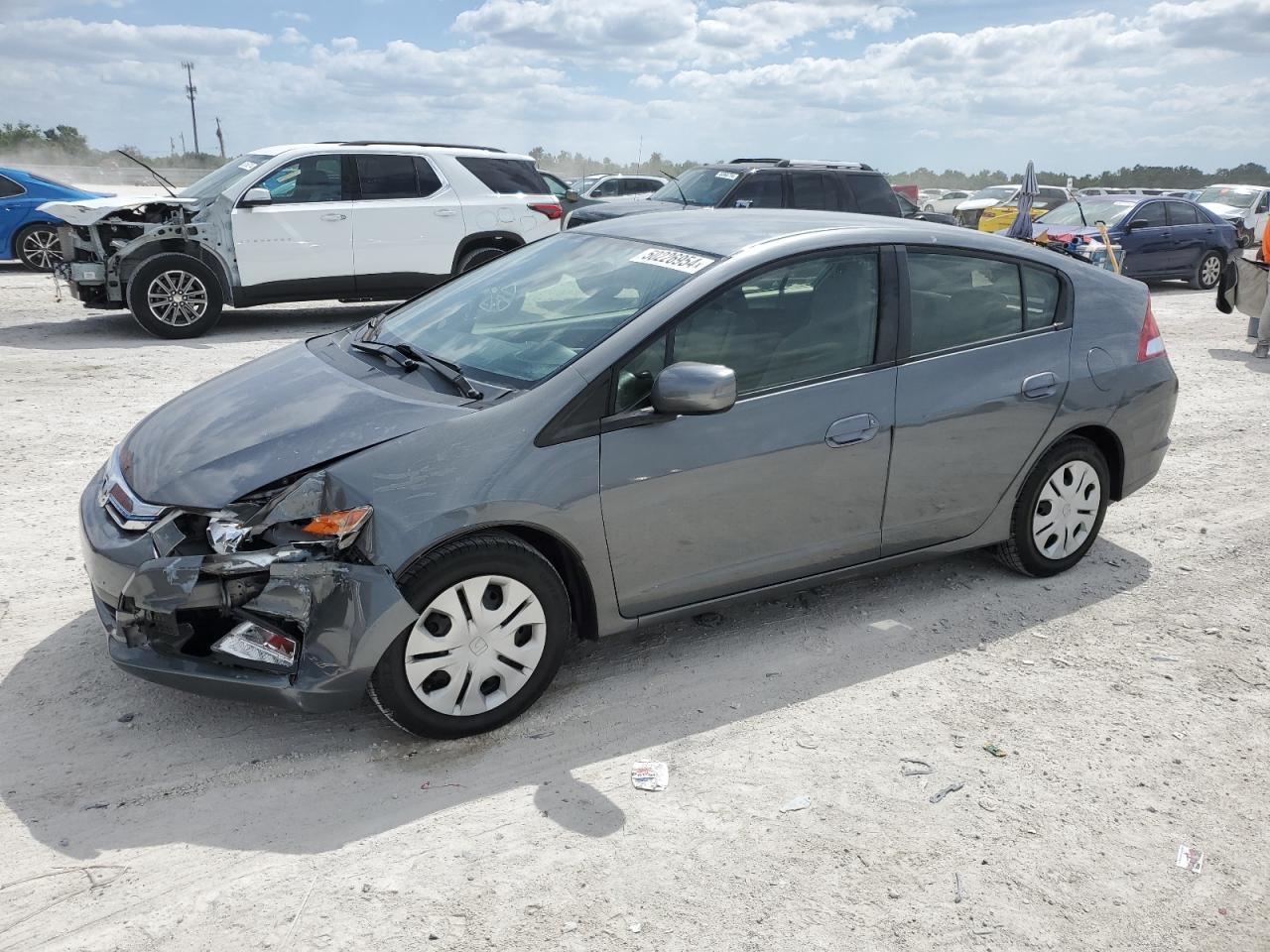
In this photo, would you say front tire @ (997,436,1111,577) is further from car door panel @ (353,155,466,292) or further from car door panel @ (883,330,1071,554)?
car door panel @ (353,155,466,292)

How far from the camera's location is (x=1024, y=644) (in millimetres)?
4609

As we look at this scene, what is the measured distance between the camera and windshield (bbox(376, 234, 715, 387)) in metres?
3.99

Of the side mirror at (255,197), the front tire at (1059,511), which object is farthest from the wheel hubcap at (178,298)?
the front tire at (1059,511)

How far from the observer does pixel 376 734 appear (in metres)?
3.76

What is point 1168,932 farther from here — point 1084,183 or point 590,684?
point 1084,183

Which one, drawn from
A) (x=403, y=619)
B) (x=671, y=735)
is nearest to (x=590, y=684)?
(x=671, y=735)

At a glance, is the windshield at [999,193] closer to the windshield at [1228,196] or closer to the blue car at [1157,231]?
the windshield at [1228,196]

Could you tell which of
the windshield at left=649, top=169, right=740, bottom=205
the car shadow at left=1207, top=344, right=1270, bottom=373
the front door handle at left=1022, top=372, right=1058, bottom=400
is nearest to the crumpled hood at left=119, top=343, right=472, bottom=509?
the front door handle at left=1022, top=372, right=1058, bottom=400

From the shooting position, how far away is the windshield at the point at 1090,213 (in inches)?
679

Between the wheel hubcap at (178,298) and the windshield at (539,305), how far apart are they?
6717 mm

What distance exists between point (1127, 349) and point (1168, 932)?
3.03 meters

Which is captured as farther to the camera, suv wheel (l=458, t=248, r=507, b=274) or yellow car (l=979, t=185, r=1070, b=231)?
yellow car (l=979, t=185, r=1070, b=231)

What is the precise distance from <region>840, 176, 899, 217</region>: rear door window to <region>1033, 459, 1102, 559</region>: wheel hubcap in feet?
31.9

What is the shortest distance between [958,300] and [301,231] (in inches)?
329
